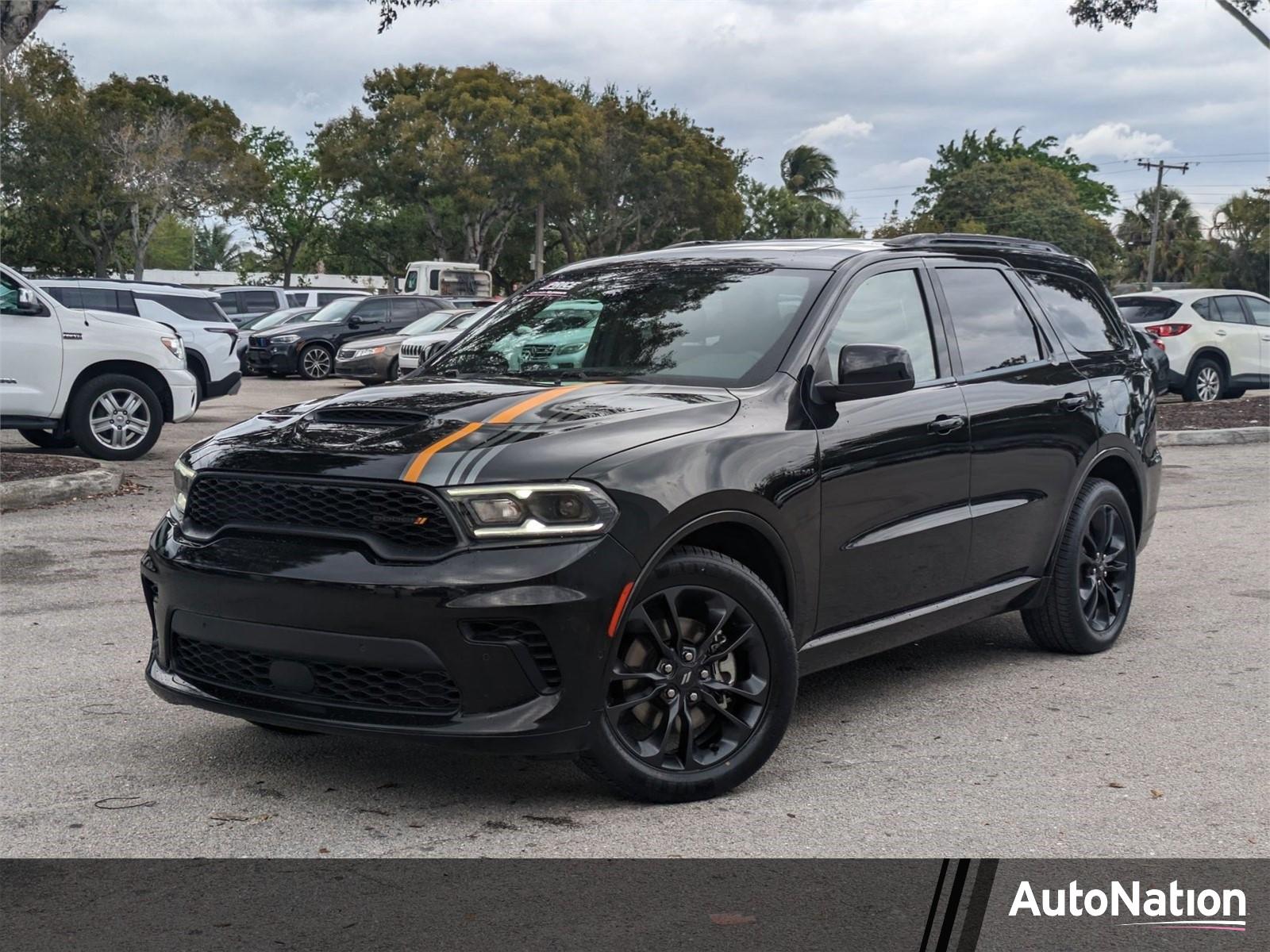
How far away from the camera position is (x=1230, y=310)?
22.5m

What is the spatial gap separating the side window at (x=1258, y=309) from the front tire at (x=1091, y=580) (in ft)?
57.6

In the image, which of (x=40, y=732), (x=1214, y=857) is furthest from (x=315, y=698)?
(x=1214, y=857)

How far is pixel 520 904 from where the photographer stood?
3.69m

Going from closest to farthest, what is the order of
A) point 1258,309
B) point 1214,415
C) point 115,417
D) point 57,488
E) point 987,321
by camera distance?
point 987,321
point 57,488
point 115,417
point 1214,415
point 1258,309

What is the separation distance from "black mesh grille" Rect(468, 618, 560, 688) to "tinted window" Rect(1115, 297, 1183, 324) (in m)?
19.4

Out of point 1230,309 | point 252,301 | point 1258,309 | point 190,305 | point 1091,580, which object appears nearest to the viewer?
point 1091,580

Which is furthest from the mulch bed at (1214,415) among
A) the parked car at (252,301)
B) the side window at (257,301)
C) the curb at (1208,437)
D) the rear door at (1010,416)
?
the side window at (257,301)

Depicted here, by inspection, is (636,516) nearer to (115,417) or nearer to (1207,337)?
(115,417)

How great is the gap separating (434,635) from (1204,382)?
795 inches

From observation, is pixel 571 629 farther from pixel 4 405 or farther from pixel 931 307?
pixel 4 405


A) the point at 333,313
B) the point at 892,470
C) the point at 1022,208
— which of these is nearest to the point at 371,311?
the point at 333,313

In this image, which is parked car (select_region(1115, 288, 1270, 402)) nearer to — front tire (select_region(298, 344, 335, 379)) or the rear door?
front tire (select_region(298, 344, 335, 379))

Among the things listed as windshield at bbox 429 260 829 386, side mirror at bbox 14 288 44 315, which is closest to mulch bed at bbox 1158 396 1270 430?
side mirror at bbox 14 288 44 315

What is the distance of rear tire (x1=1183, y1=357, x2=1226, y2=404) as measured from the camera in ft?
72.0
